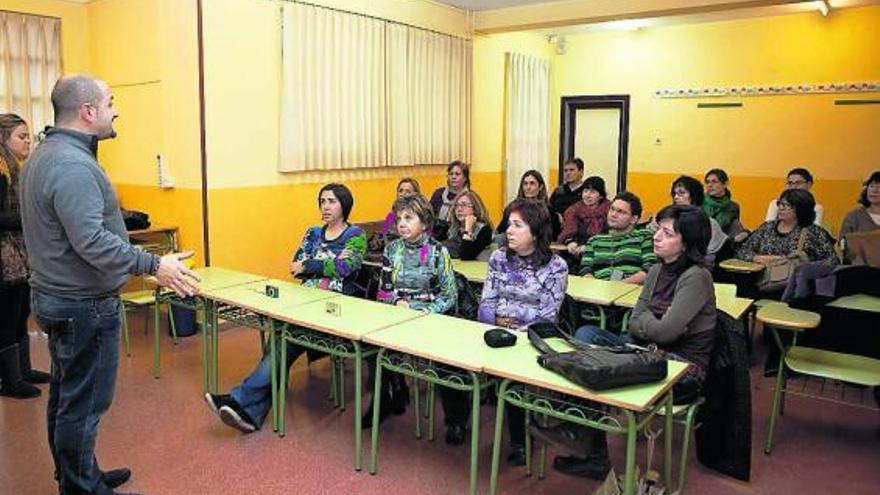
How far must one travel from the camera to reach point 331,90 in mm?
5551

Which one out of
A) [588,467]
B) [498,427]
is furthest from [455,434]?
[498,427]

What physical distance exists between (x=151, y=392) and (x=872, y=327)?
13.3ft

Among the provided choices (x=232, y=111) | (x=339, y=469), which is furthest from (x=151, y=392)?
(x=232, y=111)

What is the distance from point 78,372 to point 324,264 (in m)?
1.46

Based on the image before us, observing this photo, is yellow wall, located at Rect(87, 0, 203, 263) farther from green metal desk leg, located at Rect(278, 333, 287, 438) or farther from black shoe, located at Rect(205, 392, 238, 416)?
green metal desk leg, located at Rect(278, 333, 287, 438)

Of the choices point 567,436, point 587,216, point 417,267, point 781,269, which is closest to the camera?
point 567,436

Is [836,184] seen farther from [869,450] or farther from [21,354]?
[21,354]

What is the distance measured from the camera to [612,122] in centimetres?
831

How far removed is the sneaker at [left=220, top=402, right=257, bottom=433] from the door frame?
20.2ft

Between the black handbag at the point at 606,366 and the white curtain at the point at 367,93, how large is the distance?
3529mm

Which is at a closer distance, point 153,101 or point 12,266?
point 12,266

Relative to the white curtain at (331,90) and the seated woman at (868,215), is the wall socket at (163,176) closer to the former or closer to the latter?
the white curtain at (331,90)

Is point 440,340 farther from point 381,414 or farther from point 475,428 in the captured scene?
point 381,414

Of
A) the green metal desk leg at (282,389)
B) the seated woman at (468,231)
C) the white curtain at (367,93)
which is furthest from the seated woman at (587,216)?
the green metal desk leg at (282,389)
